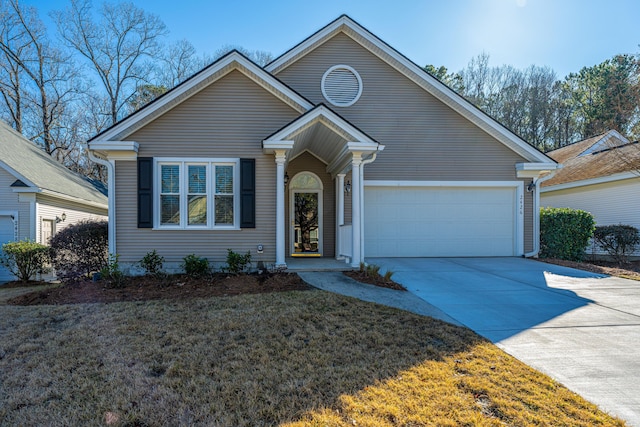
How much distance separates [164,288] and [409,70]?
9006 mm

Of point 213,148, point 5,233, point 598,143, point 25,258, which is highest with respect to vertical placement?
point 598,143

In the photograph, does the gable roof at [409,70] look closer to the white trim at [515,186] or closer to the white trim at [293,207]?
the white trim at [515,186]

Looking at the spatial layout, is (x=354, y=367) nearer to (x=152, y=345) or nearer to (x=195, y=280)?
(x=152, y=345)

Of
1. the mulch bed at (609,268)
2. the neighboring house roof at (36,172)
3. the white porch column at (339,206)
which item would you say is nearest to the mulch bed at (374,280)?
the white porch column at (339,206)

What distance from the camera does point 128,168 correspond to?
7820 mm

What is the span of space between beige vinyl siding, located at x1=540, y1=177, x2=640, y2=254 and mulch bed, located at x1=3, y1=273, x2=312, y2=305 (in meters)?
12.8

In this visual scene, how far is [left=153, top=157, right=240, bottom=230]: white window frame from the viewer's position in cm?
786

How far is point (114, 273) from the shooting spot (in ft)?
23.0

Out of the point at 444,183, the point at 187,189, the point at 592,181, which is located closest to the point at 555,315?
the point at 444,183

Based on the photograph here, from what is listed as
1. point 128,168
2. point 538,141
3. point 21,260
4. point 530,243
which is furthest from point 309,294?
point 538,141

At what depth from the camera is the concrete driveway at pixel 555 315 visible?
328 cm

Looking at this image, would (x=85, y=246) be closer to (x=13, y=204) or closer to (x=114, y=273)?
(x=114, y=273)

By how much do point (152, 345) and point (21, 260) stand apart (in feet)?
27.6

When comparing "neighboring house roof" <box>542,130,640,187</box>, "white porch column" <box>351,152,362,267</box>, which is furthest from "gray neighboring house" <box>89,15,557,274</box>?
"neighboring house roof" <box>542,130,640,187</box>
